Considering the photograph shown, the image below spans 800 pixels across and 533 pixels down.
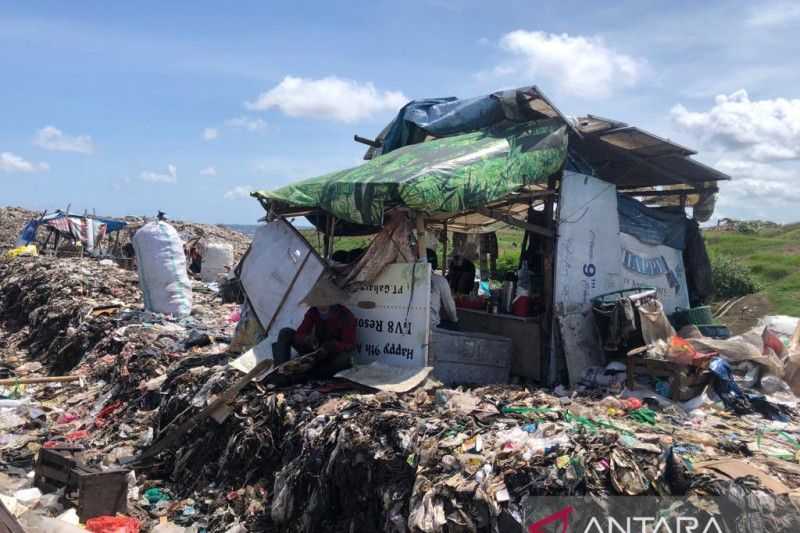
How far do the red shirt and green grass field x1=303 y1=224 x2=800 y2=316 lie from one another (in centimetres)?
290

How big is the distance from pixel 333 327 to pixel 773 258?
25.7 m

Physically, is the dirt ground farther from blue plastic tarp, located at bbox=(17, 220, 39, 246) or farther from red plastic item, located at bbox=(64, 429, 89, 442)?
blue plastic tarp, located at bbox=(17, 220, 39, 246)

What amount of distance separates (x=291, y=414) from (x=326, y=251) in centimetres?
279

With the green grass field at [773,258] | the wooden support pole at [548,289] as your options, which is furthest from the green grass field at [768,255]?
the wooden support pole at [548,289]

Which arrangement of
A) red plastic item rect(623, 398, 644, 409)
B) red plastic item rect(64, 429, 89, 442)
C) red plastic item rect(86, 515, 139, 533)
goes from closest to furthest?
red plastic item rect(86, 515, 139, 533) < red plastic item rect(623, 398, 644, 409) < red plastic item rect(64, 429, 89, 442)

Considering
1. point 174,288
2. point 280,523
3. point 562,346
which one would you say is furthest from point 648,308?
point 174,288

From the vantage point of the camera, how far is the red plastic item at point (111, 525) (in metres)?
5.12

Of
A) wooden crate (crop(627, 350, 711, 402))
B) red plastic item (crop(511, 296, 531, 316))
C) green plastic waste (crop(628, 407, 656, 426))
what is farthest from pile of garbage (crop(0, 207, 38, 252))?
green plastic waste (crop(628, 407, 656, 426))

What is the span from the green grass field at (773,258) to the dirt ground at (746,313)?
0.31m

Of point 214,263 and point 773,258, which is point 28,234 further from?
point 773,258

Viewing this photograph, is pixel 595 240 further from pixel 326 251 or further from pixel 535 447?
pixel 535 447

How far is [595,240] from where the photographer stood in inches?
321

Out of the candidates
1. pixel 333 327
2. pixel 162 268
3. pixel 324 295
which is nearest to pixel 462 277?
pixel 324 295

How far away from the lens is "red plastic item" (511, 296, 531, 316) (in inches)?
318
